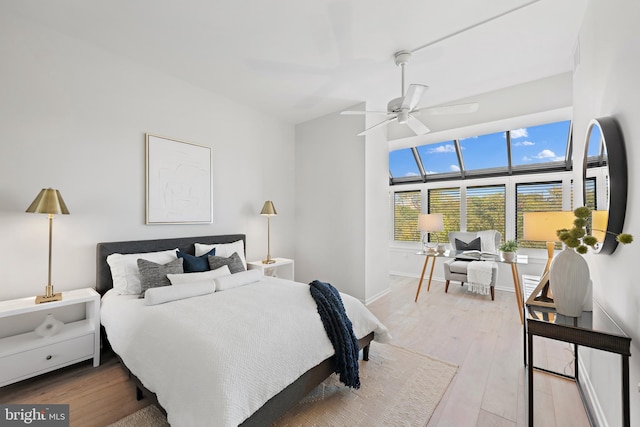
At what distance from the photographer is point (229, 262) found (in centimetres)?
306

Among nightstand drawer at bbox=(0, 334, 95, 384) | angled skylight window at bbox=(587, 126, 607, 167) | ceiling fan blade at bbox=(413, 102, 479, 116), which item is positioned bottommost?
nightstand drawer at bbox=(0, 334, 95, 384)

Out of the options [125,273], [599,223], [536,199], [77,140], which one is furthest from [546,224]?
[77,140]

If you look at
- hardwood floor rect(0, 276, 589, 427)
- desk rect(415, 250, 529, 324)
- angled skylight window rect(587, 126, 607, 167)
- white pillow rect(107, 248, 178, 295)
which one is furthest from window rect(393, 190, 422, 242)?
white pillow rect(107, 248, 178, 295)

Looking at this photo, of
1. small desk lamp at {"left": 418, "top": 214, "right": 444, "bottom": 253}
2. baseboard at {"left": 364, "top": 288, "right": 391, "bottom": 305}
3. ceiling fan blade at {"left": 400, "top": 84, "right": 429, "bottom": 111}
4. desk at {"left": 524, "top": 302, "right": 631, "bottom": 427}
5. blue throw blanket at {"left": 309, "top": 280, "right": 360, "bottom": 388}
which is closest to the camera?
desk at {"left": 524, "top": 302, "right": 631, "bottom": 427}

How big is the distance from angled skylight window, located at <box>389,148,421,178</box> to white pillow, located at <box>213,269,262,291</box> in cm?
410

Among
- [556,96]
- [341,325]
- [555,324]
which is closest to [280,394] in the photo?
[341,325]

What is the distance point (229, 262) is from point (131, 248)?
3.19ft

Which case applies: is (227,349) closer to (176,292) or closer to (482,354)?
(176,292)

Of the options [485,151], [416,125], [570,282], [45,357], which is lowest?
[45,357]

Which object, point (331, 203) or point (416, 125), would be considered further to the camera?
point (331, 203)

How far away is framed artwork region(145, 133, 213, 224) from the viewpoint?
309 cm

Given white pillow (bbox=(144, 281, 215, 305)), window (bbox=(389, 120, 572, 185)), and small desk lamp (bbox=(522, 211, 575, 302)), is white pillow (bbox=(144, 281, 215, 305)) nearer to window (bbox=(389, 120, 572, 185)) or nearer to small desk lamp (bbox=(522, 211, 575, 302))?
small desk lamp (bbox=(522, 211, 575, 302))

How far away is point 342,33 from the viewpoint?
2486mm

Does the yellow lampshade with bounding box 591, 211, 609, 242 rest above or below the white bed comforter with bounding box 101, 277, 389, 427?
above
